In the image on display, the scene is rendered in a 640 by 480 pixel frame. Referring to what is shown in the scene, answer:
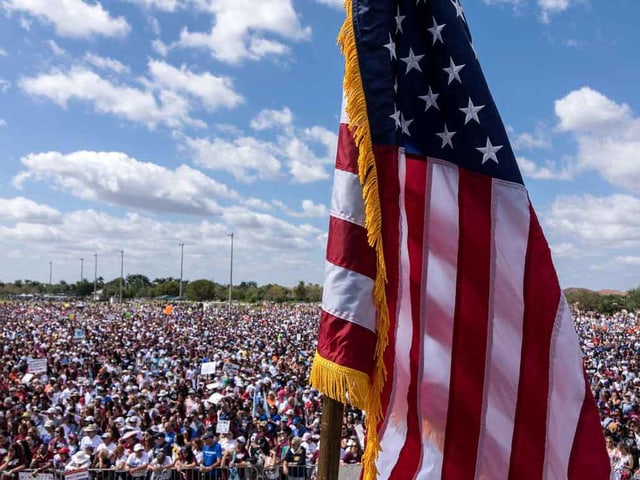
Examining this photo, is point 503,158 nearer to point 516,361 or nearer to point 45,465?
point 516,361

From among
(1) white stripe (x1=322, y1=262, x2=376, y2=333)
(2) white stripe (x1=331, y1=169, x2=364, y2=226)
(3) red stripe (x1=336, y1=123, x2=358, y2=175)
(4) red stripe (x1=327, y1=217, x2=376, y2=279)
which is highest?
(3) red stripe (x1=336, y1=123, x2=358, y2=175)

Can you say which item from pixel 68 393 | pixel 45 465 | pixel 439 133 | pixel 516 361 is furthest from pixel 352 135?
pixel 68 393

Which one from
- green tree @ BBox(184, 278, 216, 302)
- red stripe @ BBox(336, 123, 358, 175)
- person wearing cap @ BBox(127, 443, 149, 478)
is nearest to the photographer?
red stripe @ BBox(336, 123, 358, 175)

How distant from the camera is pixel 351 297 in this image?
2.92 metres

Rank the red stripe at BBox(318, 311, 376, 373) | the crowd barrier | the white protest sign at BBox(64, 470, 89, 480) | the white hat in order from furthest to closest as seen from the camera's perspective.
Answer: the white hat → the crowd barrier → the white protest sign at BBox(64, 470, 89, 480) → the red stripe at BBox(318, 311, 376, 373)

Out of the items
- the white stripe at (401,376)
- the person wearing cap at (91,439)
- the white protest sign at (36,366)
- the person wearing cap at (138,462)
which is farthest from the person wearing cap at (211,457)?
the white protest sign at (36,366)

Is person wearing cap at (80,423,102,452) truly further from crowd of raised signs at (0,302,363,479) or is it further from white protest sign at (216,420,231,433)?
white protest sign at (216,420,231,433)

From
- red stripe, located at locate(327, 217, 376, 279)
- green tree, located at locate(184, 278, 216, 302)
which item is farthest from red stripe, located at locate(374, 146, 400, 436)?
green tree, located at locate(184, 278, 216, 302)

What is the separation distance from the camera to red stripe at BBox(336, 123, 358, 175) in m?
3.01

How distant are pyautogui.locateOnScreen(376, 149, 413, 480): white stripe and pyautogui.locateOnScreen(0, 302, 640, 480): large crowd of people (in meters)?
7.87

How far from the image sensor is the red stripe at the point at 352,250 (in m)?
2.95

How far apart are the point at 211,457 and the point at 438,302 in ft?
28.3

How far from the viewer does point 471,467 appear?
3.27m

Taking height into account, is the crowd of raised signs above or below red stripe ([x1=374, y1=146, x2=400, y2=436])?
below
